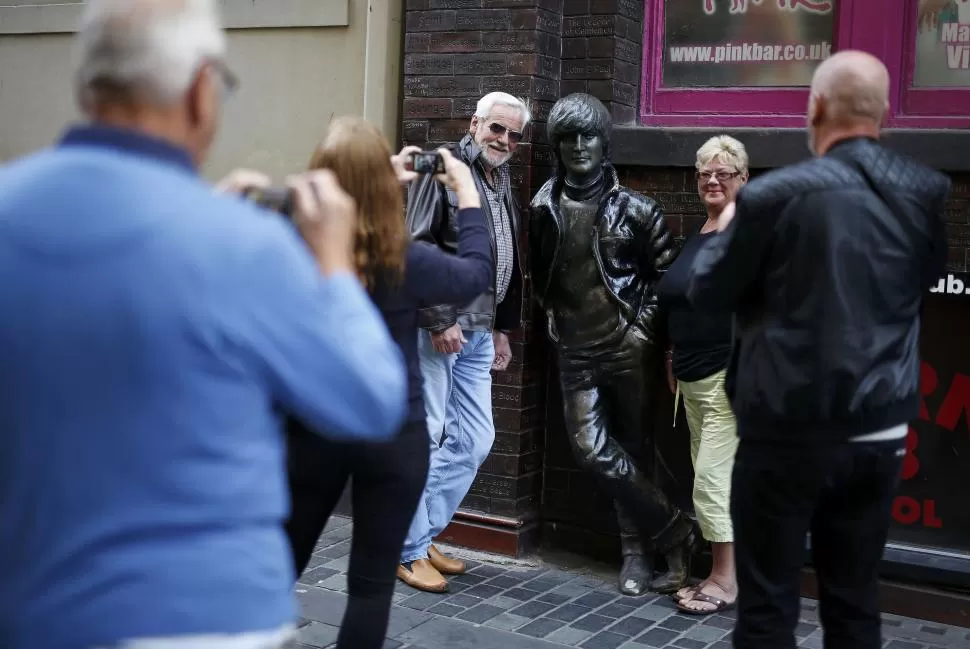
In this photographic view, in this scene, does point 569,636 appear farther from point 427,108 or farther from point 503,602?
point 427,108

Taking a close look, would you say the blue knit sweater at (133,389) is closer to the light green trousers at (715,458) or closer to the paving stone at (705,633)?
the paving stone at (705,633)

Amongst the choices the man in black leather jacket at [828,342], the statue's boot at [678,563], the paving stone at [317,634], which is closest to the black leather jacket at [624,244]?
the statue's boot at [678,563]

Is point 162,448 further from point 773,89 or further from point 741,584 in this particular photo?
point 773,89

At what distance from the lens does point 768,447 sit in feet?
10.9

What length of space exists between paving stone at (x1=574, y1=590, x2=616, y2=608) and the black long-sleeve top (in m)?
2.13

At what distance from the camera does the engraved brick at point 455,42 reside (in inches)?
235

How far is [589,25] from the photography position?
233 inches

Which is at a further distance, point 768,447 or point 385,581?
point 385,581

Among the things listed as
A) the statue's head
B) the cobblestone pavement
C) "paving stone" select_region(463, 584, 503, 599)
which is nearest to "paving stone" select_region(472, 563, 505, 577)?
the cobblestone pavement

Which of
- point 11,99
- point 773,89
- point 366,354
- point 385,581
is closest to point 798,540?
point 385,581

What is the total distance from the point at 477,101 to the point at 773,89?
140 centimetres

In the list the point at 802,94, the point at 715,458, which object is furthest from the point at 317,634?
the point at 802,94

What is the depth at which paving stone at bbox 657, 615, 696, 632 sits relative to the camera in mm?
5145

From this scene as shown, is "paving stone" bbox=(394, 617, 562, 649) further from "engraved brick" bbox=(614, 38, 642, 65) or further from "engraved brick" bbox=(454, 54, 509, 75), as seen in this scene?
"engraved brick" bbox=(614, 38, 642, 65)
